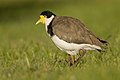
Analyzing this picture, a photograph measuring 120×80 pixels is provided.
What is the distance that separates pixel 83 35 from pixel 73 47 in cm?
32

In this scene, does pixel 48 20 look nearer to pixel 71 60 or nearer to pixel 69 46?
pixel 69 46

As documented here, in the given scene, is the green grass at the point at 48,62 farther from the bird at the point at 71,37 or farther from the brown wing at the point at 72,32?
the brown wing at the point at 72,32

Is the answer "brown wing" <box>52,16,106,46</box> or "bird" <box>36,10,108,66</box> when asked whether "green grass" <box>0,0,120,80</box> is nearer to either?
"bird" <box>36,10,108,66</box>

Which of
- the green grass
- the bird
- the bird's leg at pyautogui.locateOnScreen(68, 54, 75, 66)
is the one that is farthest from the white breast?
the bird's leg at pyautogui.locateOnScreen(68, 54, 75, 66)

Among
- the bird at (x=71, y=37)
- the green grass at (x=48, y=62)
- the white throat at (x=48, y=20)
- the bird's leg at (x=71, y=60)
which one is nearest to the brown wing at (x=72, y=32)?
the bird at (x=71, y=37)

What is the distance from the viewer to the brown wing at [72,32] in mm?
8633

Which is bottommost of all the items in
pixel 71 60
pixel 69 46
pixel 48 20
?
pixel 71 60

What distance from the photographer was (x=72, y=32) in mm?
8727

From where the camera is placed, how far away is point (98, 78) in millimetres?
6816

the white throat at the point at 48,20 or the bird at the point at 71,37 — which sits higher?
the white throat at the point at 48,20

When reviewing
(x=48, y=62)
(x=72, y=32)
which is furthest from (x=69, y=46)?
(x=48, y=62)

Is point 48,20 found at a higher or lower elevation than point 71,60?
higher

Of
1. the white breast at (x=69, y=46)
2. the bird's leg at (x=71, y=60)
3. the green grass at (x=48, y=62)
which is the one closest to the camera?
the green grass at (x=48, y=62)

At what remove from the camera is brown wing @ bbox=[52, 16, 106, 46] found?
863 cm
